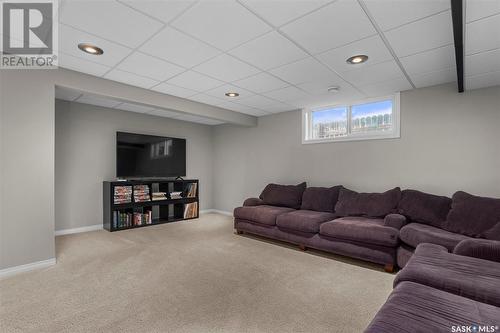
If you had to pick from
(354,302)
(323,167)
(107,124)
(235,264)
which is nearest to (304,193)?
(323,167)

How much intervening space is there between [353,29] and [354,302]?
2404 mm

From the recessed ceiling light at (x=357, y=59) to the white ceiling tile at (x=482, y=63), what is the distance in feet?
3.06

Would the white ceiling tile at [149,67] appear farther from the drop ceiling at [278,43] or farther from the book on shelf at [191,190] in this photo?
the book on shelf at [191,190]

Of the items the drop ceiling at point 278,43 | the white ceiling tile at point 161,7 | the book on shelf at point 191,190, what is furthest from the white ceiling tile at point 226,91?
the book on shelf at point 191,190

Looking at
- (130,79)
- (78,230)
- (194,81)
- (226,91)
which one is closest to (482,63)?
(226,91)

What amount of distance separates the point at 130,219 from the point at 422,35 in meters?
5.21

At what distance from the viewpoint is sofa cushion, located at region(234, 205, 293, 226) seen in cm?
407

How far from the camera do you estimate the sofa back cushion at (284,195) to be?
455 centimetres

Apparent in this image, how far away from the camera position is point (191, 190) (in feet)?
19.5

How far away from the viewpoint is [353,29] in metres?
2.18

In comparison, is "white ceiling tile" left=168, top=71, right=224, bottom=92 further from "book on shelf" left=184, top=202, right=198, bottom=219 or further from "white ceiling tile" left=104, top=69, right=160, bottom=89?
"book on shelf" left=184, top=202, right=198, bottom=219

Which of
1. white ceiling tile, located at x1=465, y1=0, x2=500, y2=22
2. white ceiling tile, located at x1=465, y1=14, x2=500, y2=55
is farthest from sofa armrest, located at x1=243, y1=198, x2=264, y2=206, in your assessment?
white ceiling tile, located at x1=465, y1=0, x2=500, y2=22

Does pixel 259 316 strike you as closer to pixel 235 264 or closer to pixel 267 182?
pixel 235 264

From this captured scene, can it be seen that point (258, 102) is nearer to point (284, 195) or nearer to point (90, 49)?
Answer: point (284, 195)
